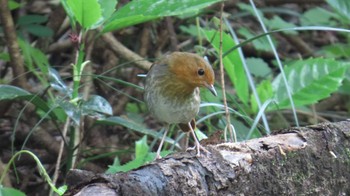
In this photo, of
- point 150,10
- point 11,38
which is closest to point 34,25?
point 11,38

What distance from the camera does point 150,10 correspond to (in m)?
3.08

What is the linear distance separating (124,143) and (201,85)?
6.04 feet

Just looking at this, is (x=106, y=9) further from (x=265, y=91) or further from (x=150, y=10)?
(x=265, y=91)

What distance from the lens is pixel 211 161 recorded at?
2482 mm

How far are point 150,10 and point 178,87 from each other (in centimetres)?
34

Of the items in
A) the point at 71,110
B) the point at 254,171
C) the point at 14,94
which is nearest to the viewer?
the point at 254,171

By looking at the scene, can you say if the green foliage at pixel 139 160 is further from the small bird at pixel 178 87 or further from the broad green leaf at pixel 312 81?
the broad green leaf at pixel 312 81

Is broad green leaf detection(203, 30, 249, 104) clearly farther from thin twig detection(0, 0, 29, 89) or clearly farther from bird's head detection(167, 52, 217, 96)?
thin twig detection(0, 0, 29, 89)

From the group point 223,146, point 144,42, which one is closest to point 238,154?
point 223,146

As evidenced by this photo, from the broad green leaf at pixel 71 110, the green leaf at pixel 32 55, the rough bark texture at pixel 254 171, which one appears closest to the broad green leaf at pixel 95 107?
the broad green leaf at pixel 71 110

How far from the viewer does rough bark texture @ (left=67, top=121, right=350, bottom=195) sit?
2.14 metres

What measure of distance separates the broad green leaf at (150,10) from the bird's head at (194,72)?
0.20 meters

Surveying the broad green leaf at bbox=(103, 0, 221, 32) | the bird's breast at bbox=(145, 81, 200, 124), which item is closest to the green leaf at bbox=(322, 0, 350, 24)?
the broad green leaf at bbox=(103, 0, 221, 32)

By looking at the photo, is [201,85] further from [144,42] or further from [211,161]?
[144,42]
